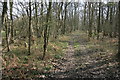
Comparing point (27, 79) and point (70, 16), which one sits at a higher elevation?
point (70, 16)

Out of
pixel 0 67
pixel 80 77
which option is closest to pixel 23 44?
pixel 0 67

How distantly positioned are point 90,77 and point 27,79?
3.39 m

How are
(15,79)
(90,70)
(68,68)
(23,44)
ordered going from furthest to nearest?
(23,44) → (68,68) → (90,70) → (15,79)

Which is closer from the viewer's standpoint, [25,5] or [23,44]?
[25,5]

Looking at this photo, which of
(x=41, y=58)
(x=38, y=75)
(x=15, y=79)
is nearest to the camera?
(x=15, y=79)

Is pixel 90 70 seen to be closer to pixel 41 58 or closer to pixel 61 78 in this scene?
pixel 61 78

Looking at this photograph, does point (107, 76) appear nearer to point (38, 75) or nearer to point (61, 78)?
point (61, 78)

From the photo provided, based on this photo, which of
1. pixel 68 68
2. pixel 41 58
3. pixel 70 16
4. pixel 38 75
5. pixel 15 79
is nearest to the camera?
pixel 15 79

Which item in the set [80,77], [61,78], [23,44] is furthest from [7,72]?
[23,44]

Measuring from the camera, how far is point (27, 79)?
8836mm

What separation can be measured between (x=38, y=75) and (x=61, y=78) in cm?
138

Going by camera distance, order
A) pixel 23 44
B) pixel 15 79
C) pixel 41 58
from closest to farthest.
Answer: pixel 15 79 → pixel 41 58 → pixel 23 44

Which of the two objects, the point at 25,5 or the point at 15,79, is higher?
the point at 25,5

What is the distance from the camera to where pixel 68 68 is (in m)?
11.0
